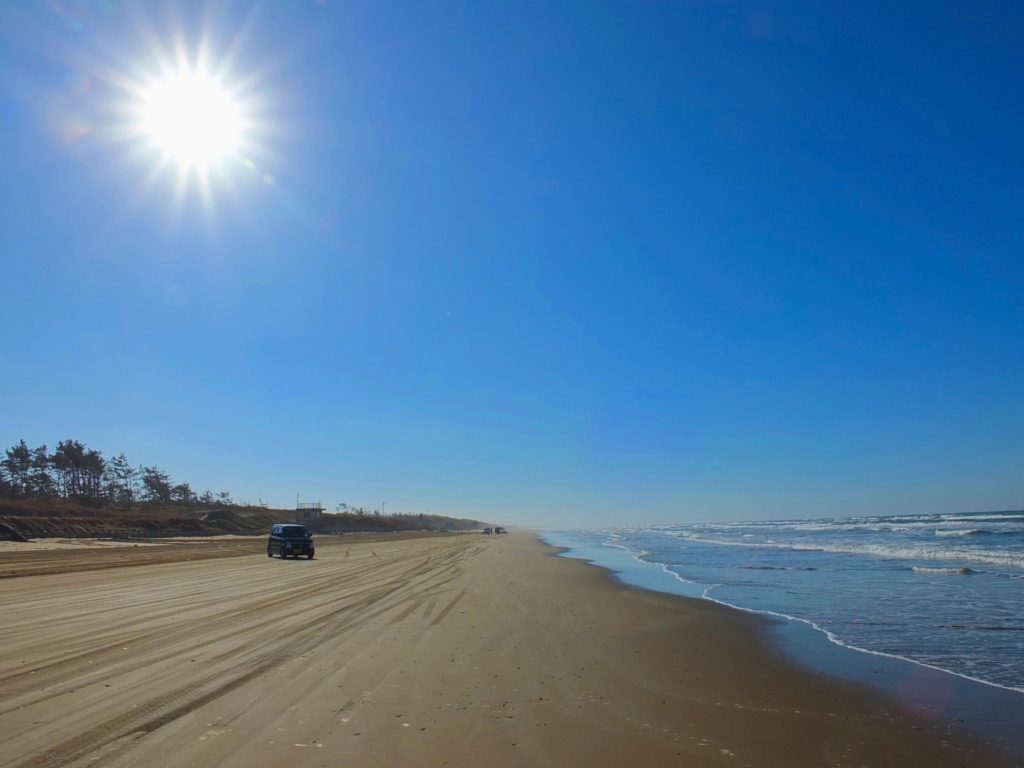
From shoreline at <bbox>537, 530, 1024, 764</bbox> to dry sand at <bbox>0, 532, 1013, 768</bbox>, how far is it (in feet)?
1.32

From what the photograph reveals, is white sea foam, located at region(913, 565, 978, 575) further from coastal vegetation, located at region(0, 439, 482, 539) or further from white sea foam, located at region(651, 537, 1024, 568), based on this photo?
coastal vegetation, located at region(0, 439, 482, 539)

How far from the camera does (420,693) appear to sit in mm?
7809

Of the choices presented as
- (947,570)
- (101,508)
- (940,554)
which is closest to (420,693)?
(947,570)

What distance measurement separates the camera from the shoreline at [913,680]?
23.3 ft

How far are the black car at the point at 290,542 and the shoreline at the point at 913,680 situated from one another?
99.5ft

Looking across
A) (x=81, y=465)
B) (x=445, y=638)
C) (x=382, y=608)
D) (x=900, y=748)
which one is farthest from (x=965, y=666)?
(x=81, y=465)

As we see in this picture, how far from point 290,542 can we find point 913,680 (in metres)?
35.2

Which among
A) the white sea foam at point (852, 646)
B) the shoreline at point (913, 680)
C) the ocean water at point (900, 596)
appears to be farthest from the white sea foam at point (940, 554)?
the shoreline at point (913, 680)

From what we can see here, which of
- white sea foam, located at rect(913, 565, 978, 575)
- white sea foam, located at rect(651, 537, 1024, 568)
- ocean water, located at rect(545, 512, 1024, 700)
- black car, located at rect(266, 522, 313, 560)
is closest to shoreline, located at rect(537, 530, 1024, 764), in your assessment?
ocean water, located at rect(545, 512, 1024, 700)

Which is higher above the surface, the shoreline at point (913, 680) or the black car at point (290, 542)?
the black car at point (290, 542)

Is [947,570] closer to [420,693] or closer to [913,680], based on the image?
[913,680]

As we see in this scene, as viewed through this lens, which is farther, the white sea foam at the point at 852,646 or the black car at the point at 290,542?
the black car at the point at 290,542

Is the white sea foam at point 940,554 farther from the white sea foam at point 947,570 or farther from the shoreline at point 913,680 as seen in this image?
the shoreline at point 913,680

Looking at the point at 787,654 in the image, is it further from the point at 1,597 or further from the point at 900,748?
the point at 1,597
